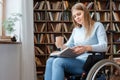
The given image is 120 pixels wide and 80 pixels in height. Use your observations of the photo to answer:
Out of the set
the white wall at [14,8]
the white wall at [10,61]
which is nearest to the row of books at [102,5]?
the white wall at [14,8]

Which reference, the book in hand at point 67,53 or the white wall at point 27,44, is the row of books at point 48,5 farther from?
the book in hand at point 67,53

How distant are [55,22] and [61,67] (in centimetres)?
285

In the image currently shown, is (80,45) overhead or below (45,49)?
overhead

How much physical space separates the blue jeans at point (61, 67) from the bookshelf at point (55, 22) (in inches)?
101

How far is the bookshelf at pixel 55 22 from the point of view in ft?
15.6

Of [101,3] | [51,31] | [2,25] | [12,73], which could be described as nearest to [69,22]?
[51,31]

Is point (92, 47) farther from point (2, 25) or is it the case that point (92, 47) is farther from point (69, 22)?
point (69, 22)

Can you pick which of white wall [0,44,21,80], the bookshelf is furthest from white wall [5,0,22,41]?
the bookshelf

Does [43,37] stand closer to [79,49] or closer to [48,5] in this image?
[48,5]

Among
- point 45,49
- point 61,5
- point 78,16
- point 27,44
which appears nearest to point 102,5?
point 61,5

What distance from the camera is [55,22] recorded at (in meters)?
4.81

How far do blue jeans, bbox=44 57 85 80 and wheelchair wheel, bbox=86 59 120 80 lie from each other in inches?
6.7

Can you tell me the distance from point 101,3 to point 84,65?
319 cm

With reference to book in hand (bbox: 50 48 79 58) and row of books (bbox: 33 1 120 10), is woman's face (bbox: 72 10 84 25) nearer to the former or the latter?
book in hand (bbox: 50 48 79 58)
